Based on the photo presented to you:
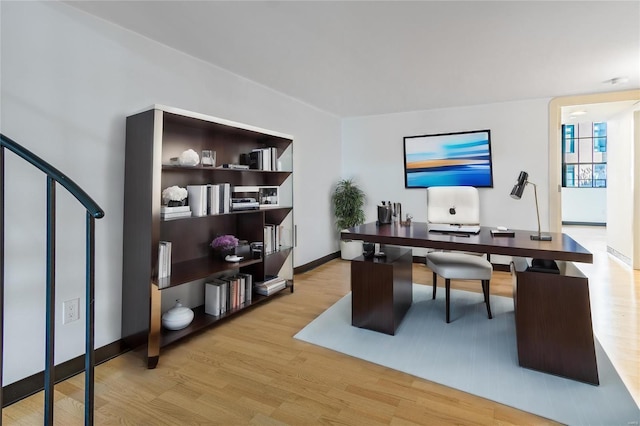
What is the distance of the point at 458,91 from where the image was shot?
3.83m

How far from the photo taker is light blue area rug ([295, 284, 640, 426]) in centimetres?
163

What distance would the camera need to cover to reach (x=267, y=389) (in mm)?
1809

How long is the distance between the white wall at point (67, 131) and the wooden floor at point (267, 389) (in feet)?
1.35

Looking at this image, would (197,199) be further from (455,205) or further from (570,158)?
(570,158)


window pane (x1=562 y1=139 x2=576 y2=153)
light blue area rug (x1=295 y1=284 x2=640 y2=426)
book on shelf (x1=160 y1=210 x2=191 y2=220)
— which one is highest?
window pane (x1=562 y1=139 x2=576 y2=153)

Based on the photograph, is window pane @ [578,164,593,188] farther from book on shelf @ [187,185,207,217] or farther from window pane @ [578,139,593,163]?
book on shelf @ [187,185,207,217]

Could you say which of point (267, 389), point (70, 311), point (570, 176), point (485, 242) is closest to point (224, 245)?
point (70, 311)

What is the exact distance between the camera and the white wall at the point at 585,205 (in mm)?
8516

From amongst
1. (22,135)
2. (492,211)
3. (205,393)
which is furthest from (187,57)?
(492,211)

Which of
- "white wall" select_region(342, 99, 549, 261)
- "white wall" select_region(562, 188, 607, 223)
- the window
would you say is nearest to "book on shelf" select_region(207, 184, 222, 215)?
"white wall" select_region(342, 99, 549, 261)

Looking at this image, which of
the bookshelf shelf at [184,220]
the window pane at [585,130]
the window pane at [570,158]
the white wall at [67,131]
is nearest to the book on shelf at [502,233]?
the bookshelf shelf at [184,220]

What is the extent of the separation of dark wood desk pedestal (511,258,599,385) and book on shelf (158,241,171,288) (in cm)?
233

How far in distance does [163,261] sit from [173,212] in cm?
35

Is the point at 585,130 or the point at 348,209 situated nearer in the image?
the point at 348,209
